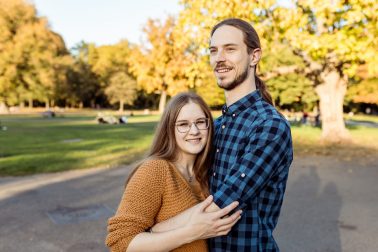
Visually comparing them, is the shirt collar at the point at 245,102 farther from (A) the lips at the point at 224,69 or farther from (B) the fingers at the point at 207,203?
(B) the fingers at the point at 207,203

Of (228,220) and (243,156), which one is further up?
(243,156)

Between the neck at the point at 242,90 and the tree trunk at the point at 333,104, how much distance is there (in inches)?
589

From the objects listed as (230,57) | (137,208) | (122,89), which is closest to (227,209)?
(137,208)

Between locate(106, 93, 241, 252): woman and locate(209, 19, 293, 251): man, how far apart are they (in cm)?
9

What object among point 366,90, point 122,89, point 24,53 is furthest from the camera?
point 122,89

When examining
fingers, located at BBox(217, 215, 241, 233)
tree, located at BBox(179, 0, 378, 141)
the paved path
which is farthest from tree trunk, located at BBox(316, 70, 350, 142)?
fingers, located at BBox(217, 215, 241, 233)

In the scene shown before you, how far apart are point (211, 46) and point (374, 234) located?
4480mm

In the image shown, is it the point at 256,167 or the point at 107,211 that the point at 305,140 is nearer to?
the point at 107,211

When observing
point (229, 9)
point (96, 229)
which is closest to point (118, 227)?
point (96, 229)

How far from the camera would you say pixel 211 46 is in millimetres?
2158

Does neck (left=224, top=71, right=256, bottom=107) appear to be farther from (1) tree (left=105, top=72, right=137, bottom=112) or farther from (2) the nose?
(1) tree (left=105, top=72, right=137, bottom=112)

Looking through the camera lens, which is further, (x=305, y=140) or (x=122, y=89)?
(x=122, y=89)

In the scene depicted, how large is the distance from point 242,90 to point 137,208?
90cm

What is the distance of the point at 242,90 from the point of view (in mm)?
2131
